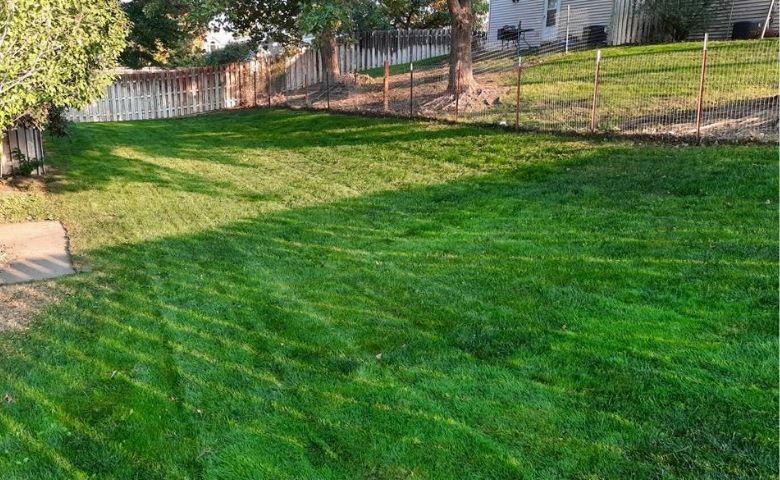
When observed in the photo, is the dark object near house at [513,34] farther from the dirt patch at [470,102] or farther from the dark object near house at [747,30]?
the dirt patch at [470,102]

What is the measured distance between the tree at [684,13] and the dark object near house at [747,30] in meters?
1.17

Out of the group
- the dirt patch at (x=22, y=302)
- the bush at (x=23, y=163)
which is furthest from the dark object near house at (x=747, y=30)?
the dirt patch at (x=22, y=302)

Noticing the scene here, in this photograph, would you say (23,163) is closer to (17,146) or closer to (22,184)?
(17,146)

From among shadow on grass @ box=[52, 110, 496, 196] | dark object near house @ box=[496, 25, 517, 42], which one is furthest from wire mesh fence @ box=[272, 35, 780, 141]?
dark object near house @ box=[496, 25, 517, 42]

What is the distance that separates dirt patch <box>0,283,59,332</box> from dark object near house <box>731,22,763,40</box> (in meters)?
18.0

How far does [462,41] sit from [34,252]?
35.8 ft

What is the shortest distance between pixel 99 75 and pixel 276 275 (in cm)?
510

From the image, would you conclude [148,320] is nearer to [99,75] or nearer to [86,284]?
[86,284]

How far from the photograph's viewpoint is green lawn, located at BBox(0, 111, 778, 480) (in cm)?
336

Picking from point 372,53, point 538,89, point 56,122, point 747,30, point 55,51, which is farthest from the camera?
point 372,53

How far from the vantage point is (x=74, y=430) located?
148 inches

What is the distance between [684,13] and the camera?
1827 centimetres

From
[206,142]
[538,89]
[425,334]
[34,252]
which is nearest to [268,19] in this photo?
[206,142]

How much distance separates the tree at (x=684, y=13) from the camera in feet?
59.6
